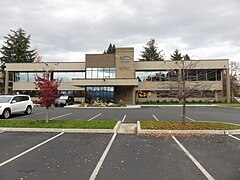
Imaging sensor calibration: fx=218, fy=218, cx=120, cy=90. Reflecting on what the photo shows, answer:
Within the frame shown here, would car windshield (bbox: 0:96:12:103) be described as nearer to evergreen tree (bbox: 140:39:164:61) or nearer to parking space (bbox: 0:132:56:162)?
parking space (bbox: 0:132:56:162)

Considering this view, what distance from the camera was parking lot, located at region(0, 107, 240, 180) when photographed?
16.4ft

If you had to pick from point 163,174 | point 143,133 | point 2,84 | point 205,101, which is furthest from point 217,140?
point 2,84

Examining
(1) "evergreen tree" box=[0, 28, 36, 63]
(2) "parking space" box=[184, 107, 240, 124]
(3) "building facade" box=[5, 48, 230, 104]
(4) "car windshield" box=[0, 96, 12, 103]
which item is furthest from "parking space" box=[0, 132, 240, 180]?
(1) "evergreen tree" box=[0, 28, 36, 63]

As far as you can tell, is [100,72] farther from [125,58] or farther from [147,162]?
[147,162]

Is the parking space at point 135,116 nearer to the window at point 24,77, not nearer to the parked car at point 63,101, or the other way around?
the parked car at point 63,101

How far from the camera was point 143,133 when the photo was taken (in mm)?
9930

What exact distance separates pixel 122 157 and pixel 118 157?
12cm

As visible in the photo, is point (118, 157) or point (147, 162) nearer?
point (147, 162)

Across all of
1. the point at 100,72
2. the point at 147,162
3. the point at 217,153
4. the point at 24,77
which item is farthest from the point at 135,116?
the point at 24,77

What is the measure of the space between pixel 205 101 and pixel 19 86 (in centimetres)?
3690

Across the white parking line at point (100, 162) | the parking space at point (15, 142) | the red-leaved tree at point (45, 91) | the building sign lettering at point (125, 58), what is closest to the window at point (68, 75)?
the building sign lettering at point (125, 58)

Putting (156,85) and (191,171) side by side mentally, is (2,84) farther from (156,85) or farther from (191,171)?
(191,171)

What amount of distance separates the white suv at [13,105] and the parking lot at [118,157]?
680 cm

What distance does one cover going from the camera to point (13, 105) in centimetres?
1634
